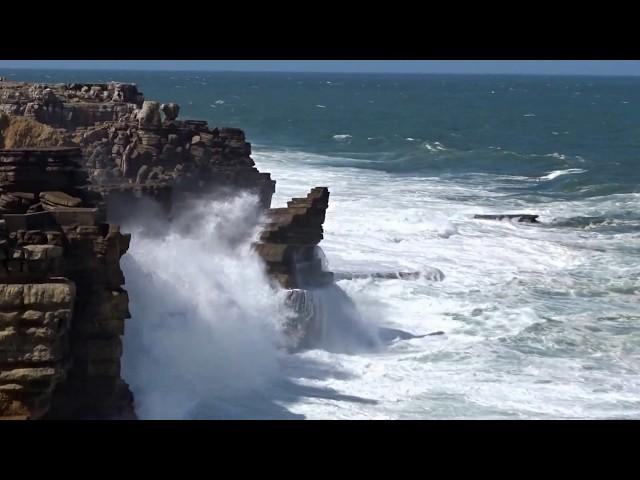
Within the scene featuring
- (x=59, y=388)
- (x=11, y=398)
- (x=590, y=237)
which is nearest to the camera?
(x=11, y=398)

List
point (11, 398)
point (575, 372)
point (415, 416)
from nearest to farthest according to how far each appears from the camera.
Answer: point (11, 398), point (415, 416), point (575, 372)

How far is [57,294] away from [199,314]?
7775 mm

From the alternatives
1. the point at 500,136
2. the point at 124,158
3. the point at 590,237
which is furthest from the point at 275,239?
the point at 500,136

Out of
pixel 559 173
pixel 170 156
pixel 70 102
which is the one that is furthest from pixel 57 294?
pixel 559 173

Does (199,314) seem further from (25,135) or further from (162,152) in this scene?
(162,152)

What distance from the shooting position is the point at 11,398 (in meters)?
11.5

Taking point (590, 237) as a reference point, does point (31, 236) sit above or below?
above

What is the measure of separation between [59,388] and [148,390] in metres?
3.22

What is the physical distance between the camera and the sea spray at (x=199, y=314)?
16156mm

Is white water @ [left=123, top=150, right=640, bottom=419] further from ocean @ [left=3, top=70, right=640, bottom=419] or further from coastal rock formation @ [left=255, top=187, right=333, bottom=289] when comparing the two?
coastal rock formation @ [left=255, top=187, right=333, bottom=289]

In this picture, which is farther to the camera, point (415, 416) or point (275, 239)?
point (275, 239)

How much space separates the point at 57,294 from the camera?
11695mm

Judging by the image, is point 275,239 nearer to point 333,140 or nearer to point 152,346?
point 152,346
